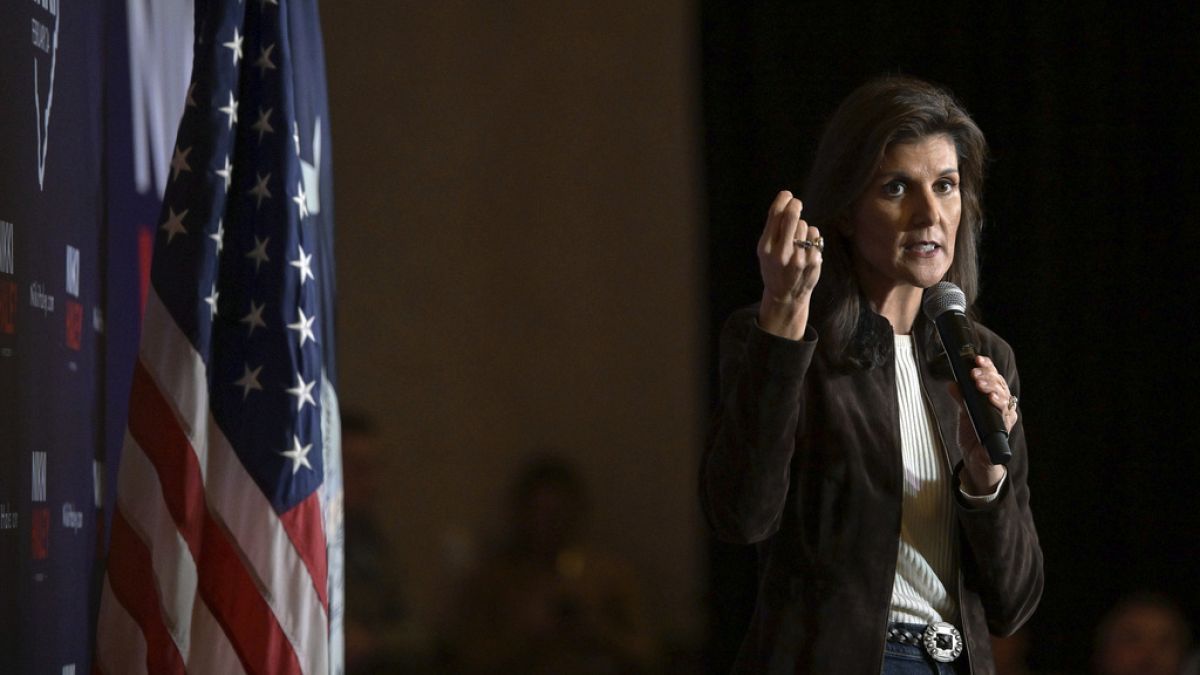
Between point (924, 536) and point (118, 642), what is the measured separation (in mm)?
1256

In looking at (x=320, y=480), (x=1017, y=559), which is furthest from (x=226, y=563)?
(x=1017, y=559)

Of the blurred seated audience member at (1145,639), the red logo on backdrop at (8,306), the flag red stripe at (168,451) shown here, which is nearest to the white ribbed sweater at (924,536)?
the flag red stripe at (168,451)

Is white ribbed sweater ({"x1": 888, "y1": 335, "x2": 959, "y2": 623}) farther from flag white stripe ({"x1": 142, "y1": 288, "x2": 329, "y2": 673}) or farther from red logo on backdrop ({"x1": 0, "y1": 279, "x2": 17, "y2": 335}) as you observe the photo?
red logo on backdrop ({"x1": 0, "y1": 279, "x2": 17, "y2": 335})

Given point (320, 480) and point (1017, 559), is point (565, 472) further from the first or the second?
point (1017, 559)

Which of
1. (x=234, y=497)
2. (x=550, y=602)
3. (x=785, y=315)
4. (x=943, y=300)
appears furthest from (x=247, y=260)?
(x=550, y=602)

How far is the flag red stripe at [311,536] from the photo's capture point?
7.15ft

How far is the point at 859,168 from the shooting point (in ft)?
5.49

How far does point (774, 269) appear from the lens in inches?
60.7

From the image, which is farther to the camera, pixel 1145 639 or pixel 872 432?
pixel 1145 639

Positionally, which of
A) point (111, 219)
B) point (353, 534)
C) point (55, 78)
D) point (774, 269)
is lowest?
point (353, 534)

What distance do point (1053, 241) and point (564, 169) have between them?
2536 millimetres

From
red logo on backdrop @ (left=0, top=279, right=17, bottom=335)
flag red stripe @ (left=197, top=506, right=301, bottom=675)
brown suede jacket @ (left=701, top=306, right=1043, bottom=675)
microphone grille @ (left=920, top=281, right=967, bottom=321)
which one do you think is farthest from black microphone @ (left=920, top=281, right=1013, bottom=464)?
red logo on backdrop @ (left=0, top=279, right=17, bottom=335)

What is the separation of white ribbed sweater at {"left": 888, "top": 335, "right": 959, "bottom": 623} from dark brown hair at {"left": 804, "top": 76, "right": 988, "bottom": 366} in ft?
0.40

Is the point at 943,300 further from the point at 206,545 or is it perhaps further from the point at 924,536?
the point at 206,545
